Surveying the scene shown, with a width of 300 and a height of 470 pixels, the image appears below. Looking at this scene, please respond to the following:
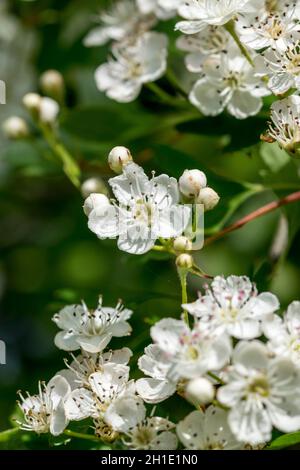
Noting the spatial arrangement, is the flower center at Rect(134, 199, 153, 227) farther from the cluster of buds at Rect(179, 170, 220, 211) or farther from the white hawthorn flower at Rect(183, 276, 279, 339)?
the white hawthorn flower at Rect(183, 276, 279, 339)

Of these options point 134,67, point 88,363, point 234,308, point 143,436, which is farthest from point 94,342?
point 134,67

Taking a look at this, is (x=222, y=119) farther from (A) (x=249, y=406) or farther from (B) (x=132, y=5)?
(A) (x=249, y=406)

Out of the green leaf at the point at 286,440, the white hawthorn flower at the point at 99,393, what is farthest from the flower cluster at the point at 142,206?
the green leaf at the point at 286,440

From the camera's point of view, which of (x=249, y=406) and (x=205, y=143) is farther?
(x=205, y=143)

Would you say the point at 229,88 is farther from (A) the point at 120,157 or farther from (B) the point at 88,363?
(B) the point at 88,363

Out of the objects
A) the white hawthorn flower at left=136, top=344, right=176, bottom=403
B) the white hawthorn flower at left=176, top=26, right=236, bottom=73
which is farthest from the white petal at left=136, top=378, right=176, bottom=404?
the white hawthorn flower at left=176, top=26, right=236, bottom=73

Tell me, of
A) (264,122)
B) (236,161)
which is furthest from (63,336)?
(236,161)
